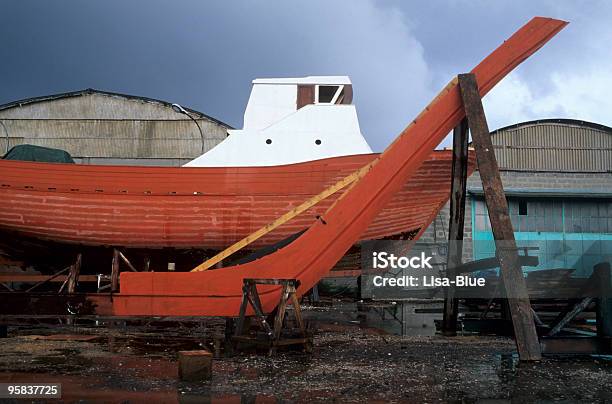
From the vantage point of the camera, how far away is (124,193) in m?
11.4

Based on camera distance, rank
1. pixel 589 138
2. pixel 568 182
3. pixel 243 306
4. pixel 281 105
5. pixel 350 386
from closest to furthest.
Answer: pixel 350 386
pixel 243 306
pixel 281 105
pixel 568 182
pixel 589 138

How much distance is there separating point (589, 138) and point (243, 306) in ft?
70.9

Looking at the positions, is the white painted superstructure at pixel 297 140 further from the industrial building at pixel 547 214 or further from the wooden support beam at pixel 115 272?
the industrial building at pixel 547 214

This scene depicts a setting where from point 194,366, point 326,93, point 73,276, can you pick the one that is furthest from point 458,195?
point 73,276

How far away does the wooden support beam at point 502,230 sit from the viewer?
5988mm

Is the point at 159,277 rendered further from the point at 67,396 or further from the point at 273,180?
the point at 273,180

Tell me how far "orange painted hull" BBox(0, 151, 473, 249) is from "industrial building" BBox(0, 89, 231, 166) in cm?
1337

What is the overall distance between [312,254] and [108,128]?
2107cm

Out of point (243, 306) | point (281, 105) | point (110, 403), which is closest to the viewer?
point (110, 403)

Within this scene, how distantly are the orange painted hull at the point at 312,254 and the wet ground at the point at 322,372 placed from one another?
23.5 inches

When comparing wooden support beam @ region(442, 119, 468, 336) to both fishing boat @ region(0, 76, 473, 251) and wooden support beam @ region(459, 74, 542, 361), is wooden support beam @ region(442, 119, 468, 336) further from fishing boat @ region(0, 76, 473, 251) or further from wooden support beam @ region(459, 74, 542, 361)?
fishing boat @ region(0, 76, 473, 251)

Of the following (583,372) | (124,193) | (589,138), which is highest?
(589,138)

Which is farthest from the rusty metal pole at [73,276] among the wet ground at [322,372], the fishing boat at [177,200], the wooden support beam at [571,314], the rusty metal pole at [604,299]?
the rusty metal pole at [604,299]

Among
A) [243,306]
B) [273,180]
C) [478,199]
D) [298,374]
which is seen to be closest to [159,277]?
[243,306]
